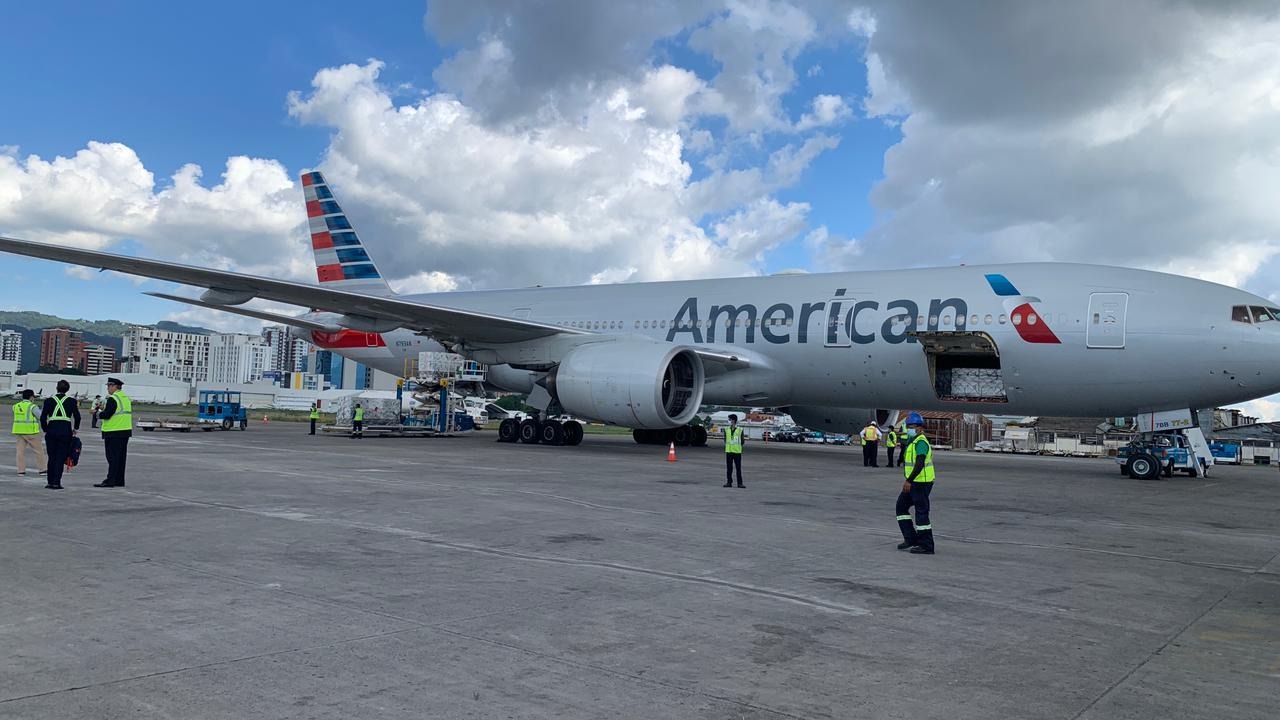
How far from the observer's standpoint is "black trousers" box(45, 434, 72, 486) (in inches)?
380

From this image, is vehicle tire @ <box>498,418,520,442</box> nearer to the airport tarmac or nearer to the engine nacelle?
the engine nacelle

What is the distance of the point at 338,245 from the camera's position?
26.1m

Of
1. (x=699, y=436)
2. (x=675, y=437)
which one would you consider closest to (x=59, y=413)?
(x=675, y=437)

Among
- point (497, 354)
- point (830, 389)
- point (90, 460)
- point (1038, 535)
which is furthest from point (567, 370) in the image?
point (1038, 535)

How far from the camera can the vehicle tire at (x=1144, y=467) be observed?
634 inches

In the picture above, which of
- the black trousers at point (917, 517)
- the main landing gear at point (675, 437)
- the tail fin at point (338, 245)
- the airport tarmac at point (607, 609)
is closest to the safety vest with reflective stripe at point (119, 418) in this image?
the airport tarmac at point (607, 609)

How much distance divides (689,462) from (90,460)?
1024 centimetres

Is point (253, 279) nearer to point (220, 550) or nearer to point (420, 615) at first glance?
point (220, 550)

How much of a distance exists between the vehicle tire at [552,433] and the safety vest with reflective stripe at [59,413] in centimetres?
1196

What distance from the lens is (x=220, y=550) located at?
243 inches

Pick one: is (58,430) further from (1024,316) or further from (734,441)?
(1024,316)

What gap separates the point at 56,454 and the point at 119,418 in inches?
28.3

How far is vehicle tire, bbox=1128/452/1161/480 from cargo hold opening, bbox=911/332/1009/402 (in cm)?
260

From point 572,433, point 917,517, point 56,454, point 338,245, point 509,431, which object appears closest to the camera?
point 917,517
